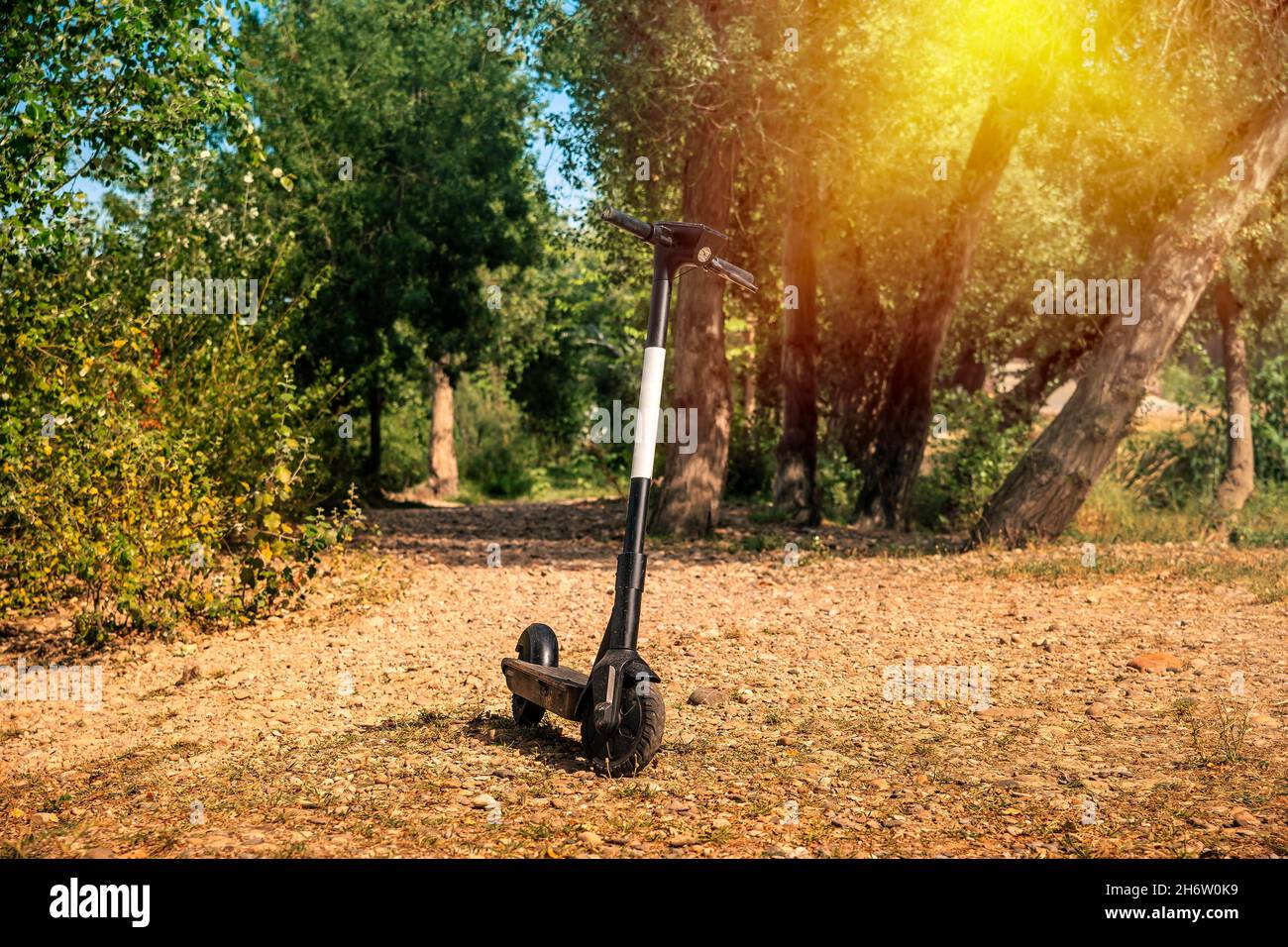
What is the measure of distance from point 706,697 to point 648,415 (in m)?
2.09

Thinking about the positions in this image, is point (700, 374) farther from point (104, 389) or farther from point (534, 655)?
point (534, 655)

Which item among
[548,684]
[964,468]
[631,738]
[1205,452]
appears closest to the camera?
[631,738]

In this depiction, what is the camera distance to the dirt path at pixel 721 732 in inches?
177

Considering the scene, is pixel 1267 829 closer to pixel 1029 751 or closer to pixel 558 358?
pixel 1029 751

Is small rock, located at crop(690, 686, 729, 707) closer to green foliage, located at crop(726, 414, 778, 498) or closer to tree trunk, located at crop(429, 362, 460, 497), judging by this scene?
green foliage, located at crop(726, 414, 778, 498)

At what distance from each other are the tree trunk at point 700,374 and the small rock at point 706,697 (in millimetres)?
7712

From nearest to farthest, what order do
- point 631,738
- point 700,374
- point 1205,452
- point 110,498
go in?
point 631,738 < point 110,498 < point 700,374 < point 1205,452

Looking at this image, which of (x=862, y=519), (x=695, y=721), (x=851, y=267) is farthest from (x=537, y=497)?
(x=695, y=721)

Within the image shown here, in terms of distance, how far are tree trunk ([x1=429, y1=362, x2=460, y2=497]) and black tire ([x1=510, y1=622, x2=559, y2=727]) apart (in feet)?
64.1

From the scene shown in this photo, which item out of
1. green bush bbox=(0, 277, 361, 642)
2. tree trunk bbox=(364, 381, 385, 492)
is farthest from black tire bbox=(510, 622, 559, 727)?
tree trunk bbox=(364, 381, 385, 492)

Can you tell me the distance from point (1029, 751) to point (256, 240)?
10.9m

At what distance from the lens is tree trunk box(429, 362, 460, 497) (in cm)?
2525

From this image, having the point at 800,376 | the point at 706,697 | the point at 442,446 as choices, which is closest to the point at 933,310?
the point at 800,376

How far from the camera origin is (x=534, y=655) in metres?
5.85
